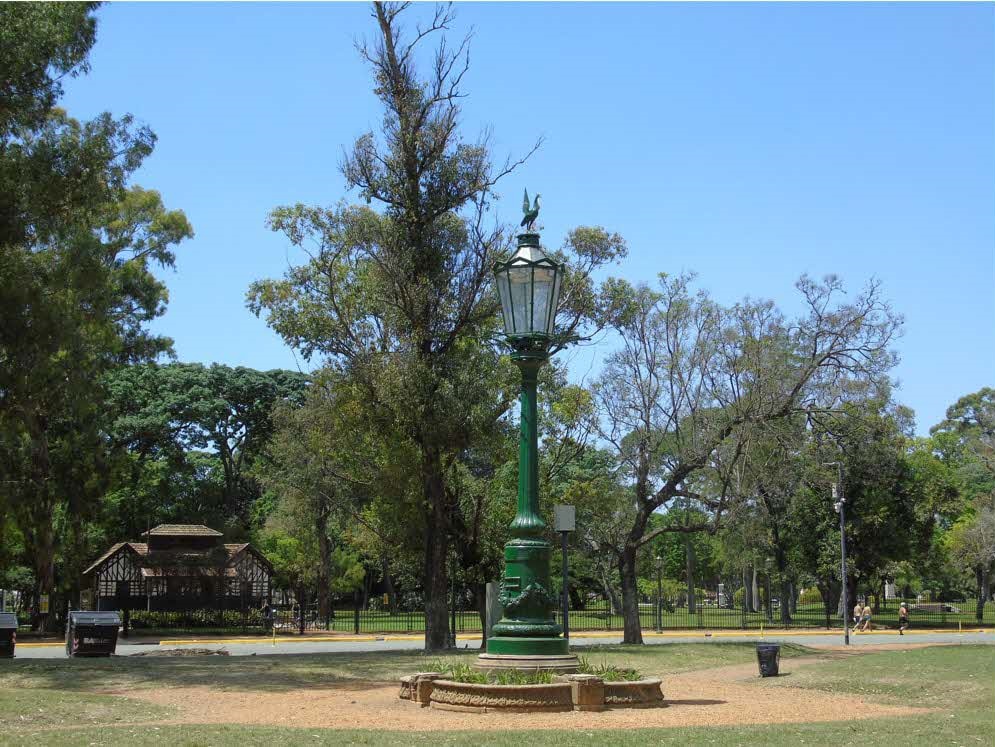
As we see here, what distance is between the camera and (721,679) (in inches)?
728

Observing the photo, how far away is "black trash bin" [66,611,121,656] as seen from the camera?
25016 mm

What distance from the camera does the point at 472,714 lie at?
12.1m

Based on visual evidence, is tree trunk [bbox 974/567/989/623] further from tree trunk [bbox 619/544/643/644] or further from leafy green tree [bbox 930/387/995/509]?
tree trunk [bbox 619/544/643/644]

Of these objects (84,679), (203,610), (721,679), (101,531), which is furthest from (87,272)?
(101,531)

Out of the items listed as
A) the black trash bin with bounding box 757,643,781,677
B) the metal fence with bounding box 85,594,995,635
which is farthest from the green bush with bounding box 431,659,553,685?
the metal fence with bounding box 85,594,995,635

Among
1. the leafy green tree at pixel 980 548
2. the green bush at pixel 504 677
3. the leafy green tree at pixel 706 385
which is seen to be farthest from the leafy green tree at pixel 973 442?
the green bush at pixel 504 677

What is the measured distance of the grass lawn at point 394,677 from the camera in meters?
10.1

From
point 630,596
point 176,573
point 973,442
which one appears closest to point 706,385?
point 630,596

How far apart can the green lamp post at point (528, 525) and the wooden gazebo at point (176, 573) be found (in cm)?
3012

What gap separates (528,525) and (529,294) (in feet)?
10.3

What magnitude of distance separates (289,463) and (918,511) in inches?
1123

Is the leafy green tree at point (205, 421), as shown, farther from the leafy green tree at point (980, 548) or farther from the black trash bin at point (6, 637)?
the leafy green tree at point (980, 548)

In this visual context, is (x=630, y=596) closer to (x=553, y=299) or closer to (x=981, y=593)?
(x=553, y=299)

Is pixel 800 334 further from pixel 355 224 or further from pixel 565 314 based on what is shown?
pixel 355 224
